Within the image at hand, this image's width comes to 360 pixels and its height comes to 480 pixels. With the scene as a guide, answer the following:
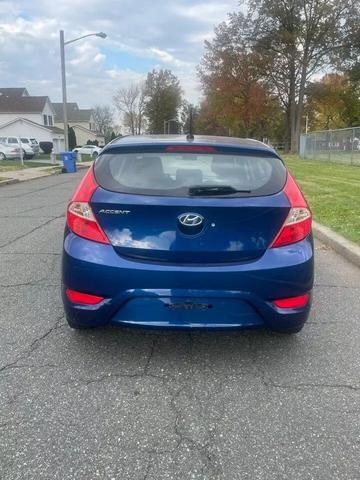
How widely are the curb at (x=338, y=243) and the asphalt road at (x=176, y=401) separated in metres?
1.65

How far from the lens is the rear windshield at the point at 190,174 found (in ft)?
9.65

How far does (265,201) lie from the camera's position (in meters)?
2.90

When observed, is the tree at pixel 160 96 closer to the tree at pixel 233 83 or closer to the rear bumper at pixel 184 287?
the tree at pixel 233 83

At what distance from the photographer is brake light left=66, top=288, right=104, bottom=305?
9.52 ft

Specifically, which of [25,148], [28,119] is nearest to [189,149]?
[25,148]

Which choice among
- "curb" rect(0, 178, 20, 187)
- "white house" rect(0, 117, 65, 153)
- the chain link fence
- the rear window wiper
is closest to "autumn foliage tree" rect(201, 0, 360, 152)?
the chain link fence

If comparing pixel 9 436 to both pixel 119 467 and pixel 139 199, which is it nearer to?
pixel 119 467

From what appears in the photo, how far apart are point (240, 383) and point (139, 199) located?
138 centimetres

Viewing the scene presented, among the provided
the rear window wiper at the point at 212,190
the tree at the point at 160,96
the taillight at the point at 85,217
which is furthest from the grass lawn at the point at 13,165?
the tree at the point at 160,96

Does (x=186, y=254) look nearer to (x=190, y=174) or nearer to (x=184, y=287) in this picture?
(x=184, y=287)

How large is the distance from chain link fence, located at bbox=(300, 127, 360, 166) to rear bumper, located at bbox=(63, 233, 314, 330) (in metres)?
20.8

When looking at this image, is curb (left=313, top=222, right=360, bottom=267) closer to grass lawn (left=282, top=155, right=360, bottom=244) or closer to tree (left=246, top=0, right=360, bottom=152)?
grass lawn (left=282, top=155, right=360, bottom=244)

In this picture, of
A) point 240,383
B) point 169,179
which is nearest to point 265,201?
point 169,179

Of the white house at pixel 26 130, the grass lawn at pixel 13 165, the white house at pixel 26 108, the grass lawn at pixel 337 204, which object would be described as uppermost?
the white house at pixel 26 108
